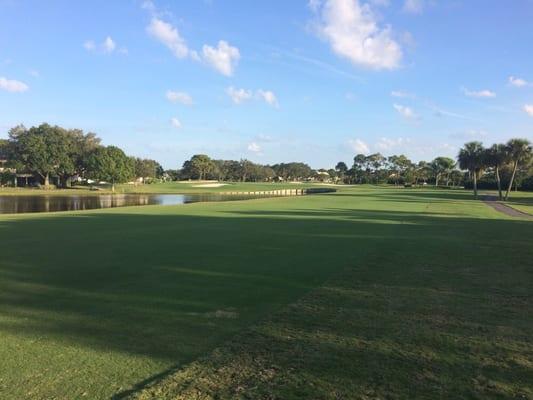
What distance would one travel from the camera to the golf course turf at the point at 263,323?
4.86 metres

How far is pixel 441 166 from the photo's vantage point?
151 m

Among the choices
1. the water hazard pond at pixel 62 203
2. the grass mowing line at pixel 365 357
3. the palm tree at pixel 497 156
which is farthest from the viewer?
the palm tree at pixel 497 156

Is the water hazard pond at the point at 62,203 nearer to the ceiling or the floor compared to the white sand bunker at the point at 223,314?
nearer to the floor

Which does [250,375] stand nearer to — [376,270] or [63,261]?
[376,270]

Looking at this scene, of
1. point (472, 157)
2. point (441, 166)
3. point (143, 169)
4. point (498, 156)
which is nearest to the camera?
point (498, 156)

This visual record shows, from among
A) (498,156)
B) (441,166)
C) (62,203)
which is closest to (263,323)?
(62,203)

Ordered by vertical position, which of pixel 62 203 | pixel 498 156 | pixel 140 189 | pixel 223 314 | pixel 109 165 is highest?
pixel 498 156

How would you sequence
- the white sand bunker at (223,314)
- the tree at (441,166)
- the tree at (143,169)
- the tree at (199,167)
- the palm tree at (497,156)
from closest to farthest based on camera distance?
the white sand bunker at (223,314) → the palm tree at (497,156) → the tree at (143,169) → the tree at (441,166) → the tree at (199,167)

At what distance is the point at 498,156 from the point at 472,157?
7.23 m

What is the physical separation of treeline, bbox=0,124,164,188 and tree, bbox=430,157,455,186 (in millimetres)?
96658

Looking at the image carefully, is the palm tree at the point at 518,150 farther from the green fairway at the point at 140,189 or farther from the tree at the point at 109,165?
the tree at the point at 109,165

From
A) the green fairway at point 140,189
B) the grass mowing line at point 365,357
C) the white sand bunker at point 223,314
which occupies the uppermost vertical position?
the grass mowing line at point 365,357

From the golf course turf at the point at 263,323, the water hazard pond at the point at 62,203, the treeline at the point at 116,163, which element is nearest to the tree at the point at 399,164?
the treeline at the point at 116,163

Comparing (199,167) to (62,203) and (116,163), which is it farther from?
(62,203)
